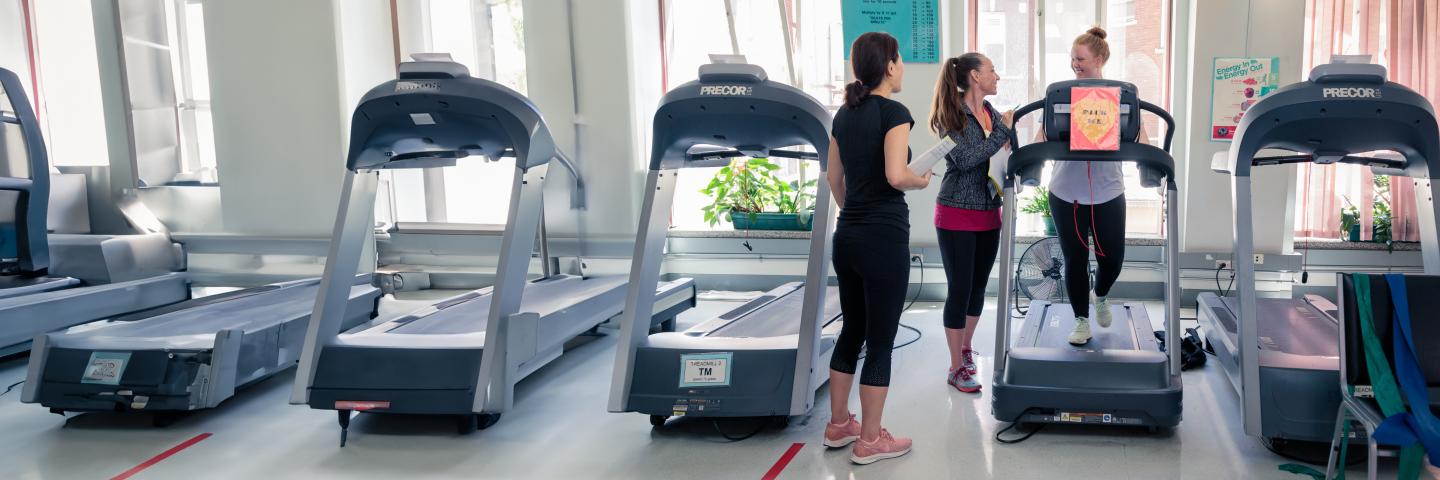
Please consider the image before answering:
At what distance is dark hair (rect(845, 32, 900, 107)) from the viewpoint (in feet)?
9.30

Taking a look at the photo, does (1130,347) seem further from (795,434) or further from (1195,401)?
(795,434)

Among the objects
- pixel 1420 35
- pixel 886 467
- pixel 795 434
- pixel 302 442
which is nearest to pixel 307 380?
pixel 302 442

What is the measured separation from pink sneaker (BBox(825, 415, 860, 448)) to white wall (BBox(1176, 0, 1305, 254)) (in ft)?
12.0

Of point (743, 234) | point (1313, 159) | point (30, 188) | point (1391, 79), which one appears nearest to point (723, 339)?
point (1313, 159)

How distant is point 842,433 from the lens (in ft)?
10.7

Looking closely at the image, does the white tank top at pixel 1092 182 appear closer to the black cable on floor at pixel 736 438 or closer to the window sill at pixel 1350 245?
the black cable on floor at pixel 736 438

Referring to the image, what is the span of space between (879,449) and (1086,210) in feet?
4.07

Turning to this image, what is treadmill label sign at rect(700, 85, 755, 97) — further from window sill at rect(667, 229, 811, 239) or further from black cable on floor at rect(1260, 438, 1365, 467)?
window sill at rect(667, 229, 811, 239)

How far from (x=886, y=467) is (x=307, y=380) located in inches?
86.6

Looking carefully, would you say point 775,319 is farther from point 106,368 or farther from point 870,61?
point 106,368

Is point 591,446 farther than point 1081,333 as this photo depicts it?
No

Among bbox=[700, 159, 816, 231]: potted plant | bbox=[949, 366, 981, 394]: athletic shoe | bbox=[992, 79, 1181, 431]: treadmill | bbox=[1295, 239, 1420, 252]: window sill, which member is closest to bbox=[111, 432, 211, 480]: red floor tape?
bbox=[992, 79, 1181, 431]: treadmill

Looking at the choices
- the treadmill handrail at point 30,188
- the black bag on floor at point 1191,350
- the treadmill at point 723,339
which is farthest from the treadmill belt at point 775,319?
the treadmill handrail at point 30,188

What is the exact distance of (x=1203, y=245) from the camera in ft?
19.4
